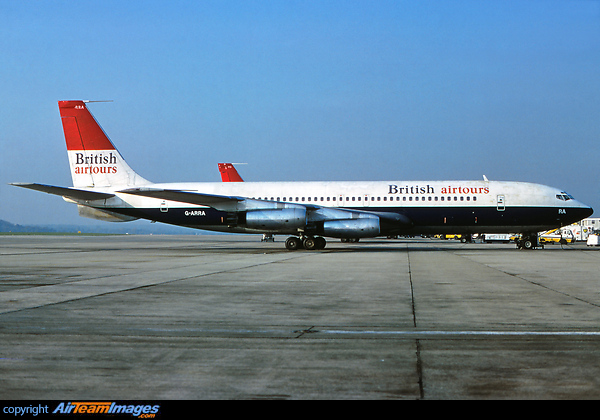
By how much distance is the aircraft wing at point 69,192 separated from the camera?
2738cm

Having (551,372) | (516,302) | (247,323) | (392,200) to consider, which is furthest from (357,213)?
(551,372)

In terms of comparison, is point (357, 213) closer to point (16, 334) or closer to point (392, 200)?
point (392, 200)

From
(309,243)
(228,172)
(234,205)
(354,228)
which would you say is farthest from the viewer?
(228,172)

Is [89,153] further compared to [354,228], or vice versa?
[89,153]

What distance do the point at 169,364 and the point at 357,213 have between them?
2394 centimetres

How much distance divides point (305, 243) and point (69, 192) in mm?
12928

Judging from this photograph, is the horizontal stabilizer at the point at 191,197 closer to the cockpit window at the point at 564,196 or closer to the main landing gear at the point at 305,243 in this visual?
the main landing gear at the point at 305,243

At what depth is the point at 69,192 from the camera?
30.0 metres

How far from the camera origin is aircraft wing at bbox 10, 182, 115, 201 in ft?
89.8

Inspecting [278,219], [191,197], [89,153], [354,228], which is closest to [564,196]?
[354,228]

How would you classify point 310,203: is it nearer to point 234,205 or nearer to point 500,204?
point 234,205

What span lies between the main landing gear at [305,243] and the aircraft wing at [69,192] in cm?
1041

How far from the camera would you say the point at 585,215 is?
31156 millimetres

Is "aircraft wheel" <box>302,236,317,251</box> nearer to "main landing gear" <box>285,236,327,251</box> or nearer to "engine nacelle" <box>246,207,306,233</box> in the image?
"main landing gear" <box>285,236,327,251</box>
